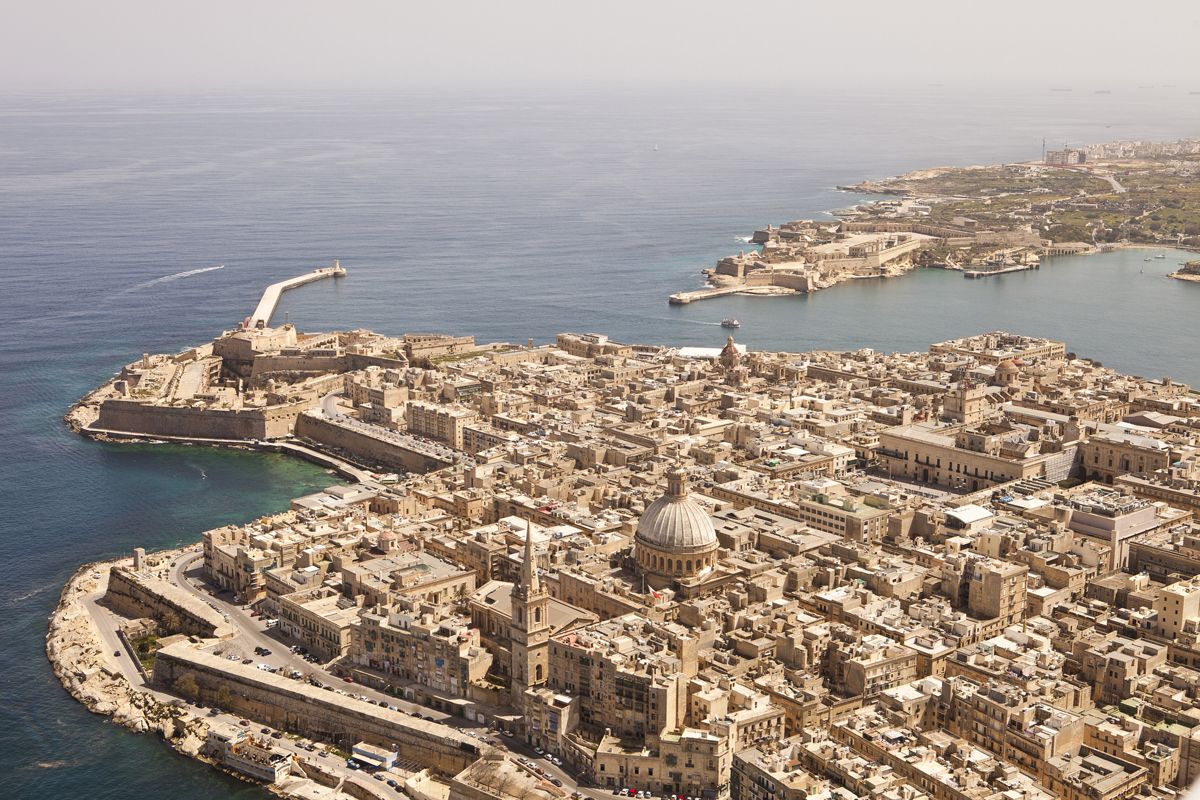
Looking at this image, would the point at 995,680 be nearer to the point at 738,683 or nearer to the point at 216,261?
the point at 738,683

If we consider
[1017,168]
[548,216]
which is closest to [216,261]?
[548,216]

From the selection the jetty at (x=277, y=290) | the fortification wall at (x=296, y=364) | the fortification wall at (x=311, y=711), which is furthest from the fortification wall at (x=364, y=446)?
the fortification wall at (x=311, y=711)

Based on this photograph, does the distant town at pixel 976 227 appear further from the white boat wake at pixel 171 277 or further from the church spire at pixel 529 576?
the church spire at pixel 529 576

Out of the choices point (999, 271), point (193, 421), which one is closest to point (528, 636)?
point (193, 421)

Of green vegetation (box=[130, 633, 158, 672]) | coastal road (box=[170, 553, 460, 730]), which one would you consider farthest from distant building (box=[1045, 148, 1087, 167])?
green vegetation (box=[130, 633, 158, 672])

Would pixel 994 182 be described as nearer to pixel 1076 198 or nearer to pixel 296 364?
pixel 1076 198
